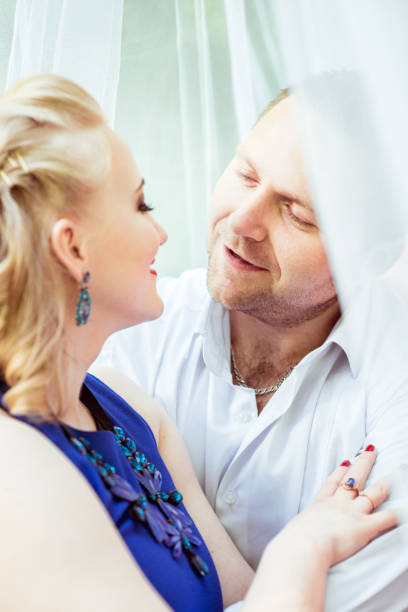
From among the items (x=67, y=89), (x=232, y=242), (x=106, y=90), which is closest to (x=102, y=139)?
(x=67, y=89)

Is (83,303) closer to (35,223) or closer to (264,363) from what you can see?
(35,223)

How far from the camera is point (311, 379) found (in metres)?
1.54

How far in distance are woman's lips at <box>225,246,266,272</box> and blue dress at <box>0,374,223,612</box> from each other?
1.66ft

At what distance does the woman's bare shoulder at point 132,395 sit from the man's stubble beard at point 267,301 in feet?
1.04

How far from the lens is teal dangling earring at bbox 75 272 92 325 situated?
98 cm

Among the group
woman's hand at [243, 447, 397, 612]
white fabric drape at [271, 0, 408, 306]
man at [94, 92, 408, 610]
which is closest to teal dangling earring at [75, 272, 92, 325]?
white fabric drape at [271, 0, 408, 306]

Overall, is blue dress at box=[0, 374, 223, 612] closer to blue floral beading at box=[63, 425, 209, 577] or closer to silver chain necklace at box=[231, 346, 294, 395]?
blue floral beading at box=[63, 425, 209, 577]

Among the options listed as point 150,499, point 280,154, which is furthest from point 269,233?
point 150,499

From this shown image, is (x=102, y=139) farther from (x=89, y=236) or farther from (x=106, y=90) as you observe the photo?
(x=106, y=90)

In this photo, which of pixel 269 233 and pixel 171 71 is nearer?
pixel 269 233

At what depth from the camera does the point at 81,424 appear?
1102 mm

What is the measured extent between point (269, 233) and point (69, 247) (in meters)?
0.69

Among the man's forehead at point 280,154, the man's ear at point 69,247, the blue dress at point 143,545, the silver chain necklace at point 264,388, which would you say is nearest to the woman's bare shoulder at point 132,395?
the blue dress at point 143,545

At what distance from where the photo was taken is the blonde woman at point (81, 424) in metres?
0.81
